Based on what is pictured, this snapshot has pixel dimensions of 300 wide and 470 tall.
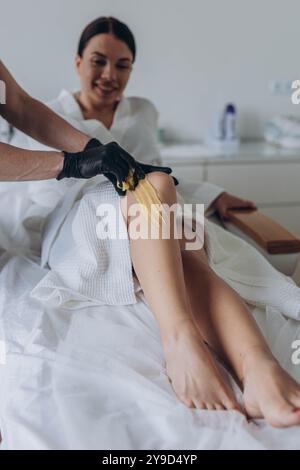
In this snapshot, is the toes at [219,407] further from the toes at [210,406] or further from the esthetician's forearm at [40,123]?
the esthetician's forearm at [40,123]

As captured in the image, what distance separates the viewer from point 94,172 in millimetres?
1169

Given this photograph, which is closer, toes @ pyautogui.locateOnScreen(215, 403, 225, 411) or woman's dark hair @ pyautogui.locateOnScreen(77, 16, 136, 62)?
toes @ pyautogui.locateOnScreen(215, 403, 225, 411)

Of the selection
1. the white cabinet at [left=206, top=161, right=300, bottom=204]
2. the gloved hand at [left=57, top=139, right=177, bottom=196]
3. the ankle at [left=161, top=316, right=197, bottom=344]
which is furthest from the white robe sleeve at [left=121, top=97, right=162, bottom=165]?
the ankle at [left=161, top=316, right=197, bottom=344]

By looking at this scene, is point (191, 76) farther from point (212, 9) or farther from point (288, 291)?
point (288, 291)

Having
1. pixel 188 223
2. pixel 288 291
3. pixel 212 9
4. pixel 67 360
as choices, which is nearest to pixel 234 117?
pixel 212 9

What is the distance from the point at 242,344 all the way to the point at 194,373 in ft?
0.37

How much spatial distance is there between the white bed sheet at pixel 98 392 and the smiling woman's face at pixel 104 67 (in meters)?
0.84

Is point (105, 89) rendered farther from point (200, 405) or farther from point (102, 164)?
point (200, 405)

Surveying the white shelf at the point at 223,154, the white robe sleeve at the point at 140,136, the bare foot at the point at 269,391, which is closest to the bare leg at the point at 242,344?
the bare foot at the point at 269,391

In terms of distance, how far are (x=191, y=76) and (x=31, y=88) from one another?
728mm

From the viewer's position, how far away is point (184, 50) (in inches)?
95.6

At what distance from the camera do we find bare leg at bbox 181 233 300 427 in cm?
86

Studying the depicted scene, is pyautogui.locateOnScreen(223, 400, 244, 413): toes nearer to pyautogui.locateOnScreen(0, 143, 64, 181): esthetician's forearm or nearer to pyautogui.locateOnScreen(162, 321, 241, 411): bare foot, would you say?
pyautogui.locateOnScreen(162, 321, 241, 411): bare foot

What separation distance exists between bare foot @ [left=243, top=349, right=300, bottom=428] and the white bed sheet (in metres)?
0.02
